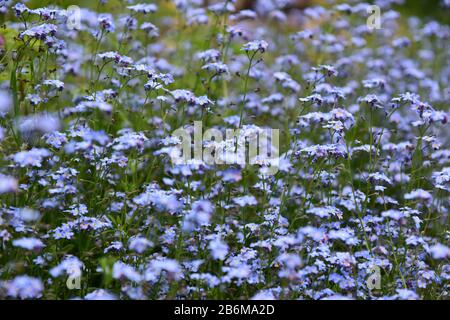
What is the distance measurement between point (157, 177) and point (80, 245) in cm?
118

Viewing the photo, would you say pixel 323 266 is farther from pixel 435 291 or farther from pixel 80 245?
pixel 80 245

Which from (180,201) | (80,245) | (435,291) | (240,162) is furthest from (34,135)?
(435,291)

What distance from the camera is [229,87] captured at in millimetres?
6809

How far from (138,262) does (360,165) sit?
99.2 inches

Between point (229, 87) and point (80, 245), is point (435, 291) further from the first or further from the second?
point (229, 87)

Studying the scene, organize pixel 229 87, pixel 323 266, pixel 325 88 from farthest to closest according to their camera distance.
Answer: pixel 229 87, pixel 325 88, pixel 323 266

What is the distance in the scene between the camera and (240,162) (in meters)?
3.67

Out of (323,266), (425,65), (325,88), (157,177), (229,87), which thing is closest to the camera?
(323,266)

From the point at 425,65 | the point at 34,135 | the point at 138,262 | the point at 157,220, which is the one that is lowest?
the point at 138,262

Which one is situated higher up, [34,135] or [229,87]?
[229,87]
